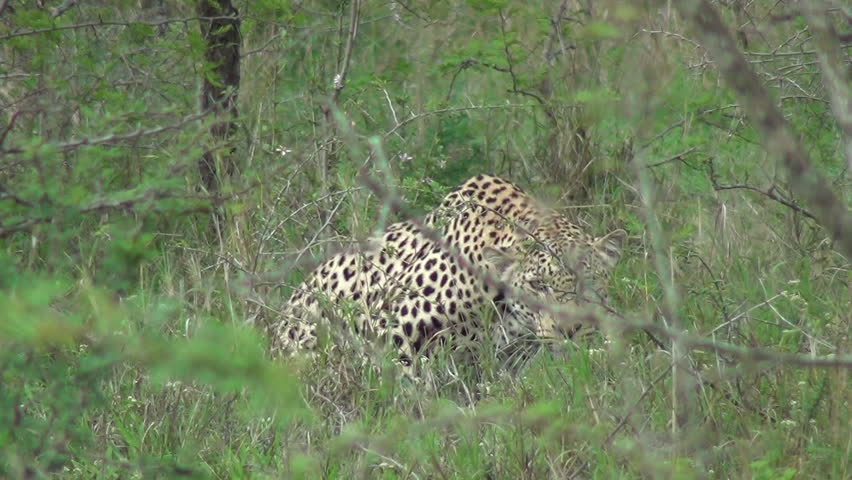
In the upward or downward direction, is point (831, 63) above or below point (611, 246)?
above

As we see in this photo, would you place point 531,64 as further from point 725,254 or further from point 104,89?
point 104,89

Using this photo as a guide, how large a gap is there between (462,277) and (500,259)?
19 cm

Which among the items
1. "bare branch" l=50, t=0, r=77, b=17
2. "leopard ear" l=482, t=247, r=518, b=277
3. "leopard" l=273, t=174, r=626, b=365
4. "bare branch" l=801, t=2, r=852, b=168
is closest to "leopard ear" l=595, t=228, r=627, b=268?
"leopard" l=273, t=174, r=626, b=365

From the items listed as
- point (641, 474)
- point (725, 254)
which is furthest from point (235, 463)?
point (725, 254)

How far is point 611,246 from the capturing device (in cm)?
598

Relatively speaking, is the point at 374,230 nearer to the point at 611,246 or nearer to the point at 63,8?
the point at 611,246

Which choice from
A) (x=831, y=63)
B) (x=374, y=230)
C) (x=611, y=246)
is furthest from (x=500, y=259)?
(x=831, y=63)

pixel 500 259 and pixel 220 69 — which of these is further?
pixel 220 69

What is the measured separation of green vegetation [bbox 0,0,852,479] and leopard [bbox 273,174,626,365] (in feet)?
0.55

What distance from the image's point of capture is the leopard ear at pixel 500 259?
19.6 feet

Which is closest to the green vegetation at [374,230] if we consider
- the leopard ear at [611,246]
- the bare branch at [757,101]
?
the leopard ear at [611,246]

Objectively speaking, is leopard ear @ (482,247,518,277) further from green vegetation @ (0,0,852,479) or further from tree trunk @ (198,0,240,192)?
tree trunk @ (198,0,240,192)

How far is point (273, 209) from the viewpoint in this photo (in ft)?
18.3

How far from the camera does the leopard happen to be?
18.7 ft
